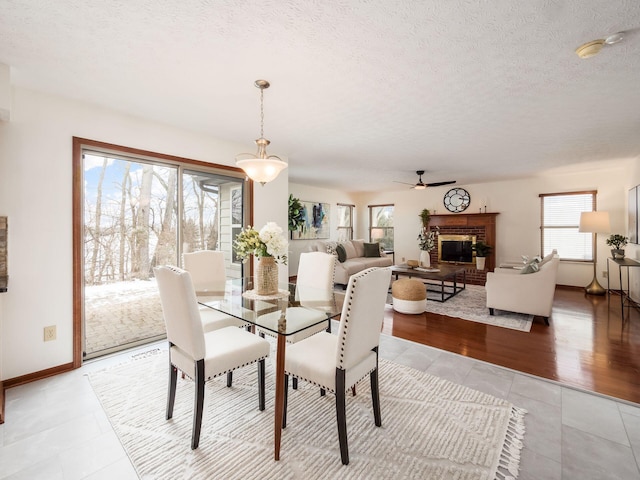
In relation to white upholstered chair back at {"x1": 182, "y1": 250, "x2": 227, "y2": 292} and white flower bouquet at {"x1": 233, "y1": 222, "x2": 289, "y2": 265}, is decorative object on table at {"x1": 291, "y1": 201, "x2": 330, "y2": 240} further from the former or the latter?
white flower bouquet at {"x1": 233, "y1": 222, "x2": 289, "y2": 265}

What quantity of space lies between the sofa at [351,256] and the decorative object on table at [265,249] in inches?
142

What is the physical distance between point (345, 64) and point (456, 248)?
6317 mm

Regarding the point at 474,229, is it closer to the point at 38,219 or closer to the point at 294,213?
the point at 294,213

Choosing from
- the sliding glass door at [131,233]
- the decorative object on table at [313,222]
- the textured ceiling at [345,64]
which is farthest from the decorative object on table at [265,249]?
the decorative object on table at [313,222]

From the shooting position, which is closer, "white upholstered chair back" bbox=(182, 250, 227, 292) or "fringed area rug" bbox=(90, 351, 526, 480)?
"fringed area rug" bbox=(90, 351, 526, 480)

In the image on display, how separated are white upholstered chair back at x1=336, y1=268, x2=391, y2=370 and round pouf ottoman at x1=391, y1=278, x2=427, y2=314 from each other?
2582mm

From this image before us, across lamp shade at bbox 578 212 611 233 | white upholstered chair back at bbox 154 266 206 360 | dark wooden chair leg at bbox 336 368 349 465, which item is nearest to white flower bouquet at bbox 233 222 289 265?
white upholstered chair back at bbox 154 266 206 360

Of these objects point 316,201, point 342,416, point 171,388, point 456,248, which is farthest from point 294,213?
point 342,416

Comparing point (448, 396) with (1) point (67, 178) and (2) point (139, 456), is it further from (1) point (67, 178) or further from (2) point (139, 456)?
(1) point (67, 178)

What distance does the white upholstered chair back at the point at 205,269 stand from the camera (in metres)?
2.76

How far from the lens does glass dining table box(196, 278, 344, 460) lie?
160 cm

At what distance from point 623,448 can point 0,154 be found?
4629 millimetres

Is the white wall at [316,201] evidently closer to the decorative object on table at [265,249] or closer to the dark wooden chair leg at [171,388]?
the decorative object on table at [265,249]

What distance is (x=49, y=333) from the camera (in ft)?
8.18
